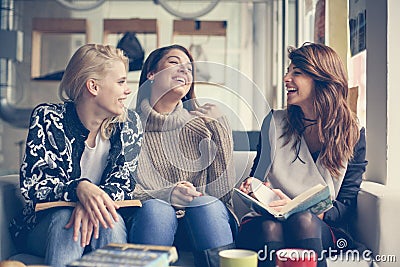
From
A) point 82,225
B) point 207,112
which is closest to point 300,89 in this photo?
point 207,112

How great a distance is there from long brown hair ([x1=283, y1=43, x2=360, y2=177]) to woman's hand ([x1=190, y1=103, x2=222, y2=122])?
233 mm

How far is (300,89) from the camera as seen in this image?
136 centimetres

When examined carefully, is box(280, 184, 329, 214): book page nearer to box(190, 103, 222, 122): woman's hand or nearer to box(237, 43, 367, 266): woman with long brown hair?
box(237, 43, 367, 266): woman with long brown hair

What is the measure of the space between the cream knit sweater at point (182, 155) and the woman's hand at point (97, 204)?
140 millimetres

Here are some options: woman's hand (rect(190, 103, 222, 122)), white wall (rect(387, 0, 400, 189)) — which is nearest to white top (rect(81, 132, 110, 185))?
woman's hand (rect(190, 103, 222, 122))

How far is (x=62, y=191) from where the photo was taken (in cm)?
123

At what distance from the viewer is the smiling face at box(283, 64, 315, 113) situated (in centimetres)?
136

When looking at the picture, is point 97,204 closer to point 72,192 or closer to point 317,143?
point 72,192

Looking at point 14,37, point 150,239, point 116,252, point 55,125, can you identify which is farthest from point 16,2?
point 116,252

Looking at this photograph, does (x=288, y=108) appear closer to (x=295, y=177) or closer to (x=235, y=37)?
(x=295, y=177)

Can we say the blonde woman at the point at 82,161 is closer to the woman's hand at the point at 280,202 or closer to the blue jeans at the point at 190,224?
the blue jeans at the point at 190,224

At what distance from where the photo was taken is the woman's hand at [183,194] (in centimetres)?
131

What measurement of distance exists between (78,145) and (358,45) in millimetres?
850

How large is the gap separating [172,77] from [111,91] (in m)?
0.16
